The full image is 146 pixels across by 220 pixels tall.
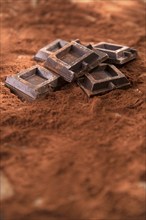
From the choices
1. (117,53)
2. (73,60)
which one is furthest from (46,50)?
(117,53)

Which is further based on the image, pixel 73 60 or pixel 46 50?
pixel 46 50

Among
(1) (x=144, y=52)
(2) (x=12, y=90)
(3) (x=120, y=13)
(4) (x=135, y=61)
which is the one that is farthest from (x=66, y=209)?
(3) (x=120, y=13)

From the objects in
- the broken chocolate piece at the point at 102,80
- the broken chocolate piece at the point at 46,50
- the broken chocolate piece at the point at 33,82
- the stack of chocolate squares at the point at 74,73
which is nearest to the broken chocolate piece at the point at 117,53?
the stack of chocolate squares at the point at 74,73

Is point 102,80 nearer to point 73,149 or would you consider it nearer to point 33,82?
point 33,82

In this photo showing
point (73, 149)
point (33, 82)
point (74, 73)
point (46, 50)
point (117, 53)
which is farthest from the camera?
point (46, 50)

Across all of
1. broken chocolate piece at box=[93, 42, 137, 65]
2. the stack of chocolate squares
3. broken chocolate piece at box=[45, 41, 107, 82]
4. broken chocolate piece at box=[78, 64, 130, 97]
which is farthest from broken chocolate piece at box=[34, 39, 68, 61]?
broken chocolate piece at box=[78, 64, 130, 97]

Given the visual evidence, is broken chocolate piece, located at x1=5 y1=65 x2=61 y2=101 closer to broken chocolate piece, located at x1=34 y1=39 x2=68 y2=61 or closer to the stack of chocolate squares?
the stack of chocolate squares

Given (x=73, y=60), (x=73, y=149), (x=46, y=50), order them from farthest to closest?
1. (x=46, y=50)
2. (x=73, y=60)
3. (x=73, y=149)
